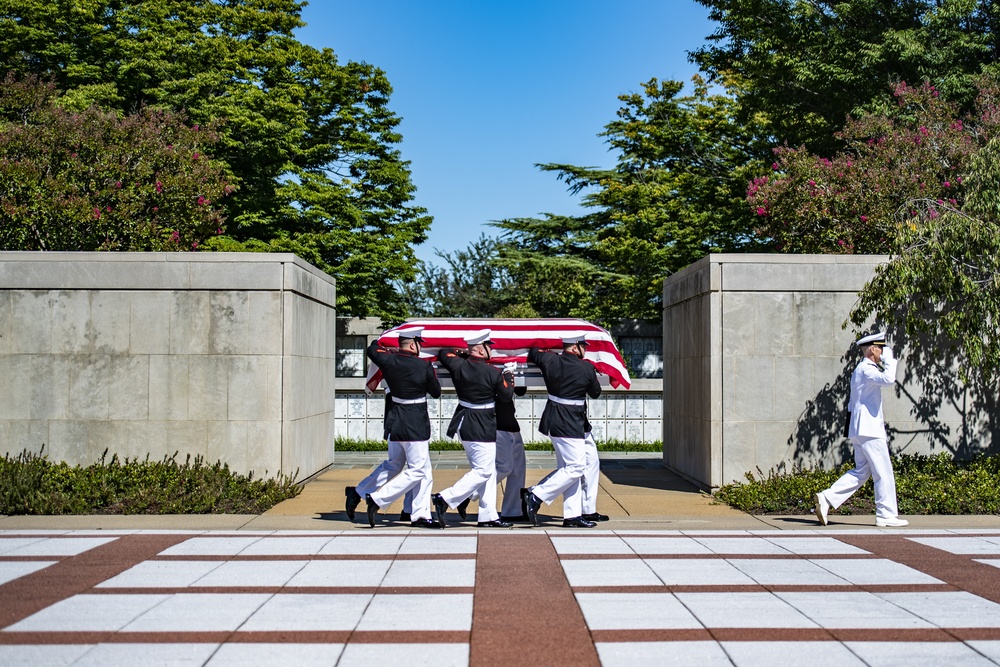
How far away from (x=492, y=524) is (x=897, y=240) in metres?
5.92

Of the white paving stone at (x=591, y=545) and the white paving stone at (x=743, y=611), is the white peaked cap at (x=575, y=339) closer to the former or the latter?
the white paving stone at (x=591, y=545)

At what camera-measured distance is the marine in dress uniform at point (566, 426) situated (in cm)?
1099

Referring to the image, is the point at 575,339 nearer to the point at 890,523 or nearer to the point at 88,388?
the point at 890,523

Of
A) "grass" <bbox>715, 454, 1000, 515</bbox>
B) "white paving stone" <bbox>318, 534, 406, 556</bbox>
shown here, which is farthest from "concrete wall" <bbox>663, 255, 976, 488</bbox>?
"white paving stone" <bbox>318, 534, 406, 556</bbox>

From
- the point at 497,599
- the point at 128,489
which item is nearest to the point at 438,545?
the point at 497,599

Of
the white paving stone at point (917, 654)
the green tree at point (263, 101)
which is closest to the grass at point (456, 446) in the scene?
the green tree at point (263, 101)

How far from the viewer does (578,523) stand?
446 inches

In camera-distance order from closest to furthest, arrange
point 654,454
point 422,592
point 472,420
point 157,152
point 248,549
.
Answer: point 422,592 < point 248,549 < point 472,420 < point 157,152 < point 654,454

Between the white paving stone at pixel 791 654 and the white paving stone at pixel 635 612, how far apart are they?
1.78 feet

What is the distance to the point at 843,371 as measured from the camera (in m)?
13.6

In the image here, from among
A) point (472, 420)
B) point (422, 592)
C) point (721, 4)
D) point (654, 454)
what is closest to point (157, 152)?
point (472, 420)

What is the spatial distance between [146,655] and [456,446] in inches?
682

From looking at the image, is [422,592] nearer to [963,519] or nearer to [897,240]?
[963,519]

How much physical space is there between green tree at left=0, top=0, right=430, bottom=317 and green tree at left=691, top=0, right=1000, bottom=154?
11396 millimetres
